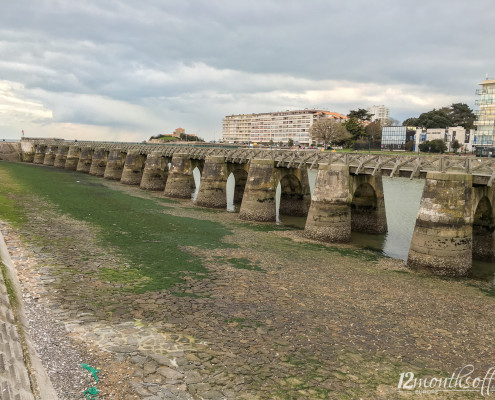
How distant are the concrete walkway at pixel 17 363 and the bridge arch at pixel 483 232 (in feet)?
83.2

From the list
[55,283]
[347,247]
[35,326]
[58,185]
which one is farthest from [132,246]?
[58,185]

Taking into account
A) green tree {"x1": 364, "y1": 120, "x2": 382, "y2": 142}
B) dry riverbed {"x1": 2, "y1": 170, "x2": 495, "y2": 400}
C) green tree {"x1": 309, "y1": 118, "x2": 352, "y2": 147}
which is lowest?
dry riverbed {"x1": 2, "y1": 170, "x2": 495, "y2": 400}

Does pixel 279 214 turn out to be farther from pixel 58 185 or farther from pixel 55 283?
pixel 58 185

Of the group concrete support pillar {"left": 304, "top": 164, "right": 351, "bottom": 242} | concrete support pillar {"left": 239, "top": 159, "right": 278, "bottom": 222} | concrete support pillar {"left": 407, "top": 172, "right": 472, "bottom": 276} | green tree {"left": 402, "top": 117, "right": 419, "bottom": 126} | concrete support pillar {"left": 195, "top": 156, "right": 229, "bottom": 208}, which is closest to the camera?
concrete support pillar {"left": 407, "top": 172, "right": 472, "bottom": 276}

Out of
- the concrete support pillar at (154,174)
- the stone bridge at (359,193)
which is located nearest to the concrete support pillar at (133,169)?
the concrete support pillar at (154,174)

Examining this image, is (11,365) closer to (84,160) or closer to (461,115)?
(84,160)

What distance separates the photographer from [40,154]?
101250mm

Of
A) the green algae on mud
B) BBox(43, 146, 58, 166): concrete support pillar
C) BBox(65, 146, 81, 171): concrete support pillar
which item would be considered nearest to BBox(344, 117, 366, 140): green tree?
BBox(65, 146, 81, 171): concrete support pillar

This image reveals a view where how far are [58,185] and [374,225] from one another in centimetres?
4086

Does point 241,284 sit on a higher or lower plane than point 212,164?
lower

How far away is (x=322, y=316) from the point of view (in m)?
15.4

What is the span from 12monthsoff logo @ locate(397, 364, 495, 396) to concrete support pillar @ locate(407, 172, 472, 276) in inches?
427

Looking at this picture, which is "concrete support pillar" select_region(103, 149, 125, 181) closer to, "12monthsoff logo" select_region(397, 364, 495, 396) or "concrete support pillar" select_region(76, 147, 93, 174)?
"concrete support pillar" select_region(76, 147, 93, 174)

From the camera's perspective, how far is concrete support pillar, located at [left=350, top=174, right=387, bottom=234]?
1308 inches
